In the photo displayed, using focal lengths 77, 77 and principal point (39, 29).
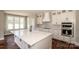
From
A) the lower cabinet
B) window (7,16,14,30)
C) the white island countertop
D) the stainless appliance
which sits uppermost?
window (7,16,14,30)

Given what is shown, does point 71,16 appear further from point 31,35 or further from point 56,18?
point 31,35

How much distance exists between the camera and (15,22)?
4.27 ft

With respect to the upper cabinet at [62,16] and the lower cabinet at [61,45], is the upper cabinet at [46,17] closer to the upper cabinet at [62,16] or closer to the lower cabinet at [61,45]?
the upper cabinet at [62,16]

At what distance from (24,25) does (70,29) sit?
0.77 meters

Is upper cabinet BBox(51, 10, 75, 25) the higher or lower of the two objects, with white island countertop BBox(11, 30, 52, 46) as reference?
higher

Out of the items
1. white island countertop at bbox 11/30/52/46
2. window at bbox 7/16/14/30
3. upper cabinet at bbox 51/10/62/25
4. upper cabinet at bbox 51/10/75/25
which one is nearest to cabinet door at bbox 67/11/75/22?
upper cabinet at bbox 51/10/75/25

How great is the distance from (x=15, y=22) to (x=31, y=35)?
1.18ft

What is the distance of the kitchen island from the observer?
3.84 feet

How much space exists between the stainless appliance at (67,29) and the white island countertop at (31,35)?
24cm

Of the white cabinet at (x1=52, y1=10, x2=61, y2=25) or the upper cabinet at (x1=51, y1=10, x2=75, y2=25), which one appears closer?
the upper cabinet at (x1=51, y1=10, x2=75, y2=25)

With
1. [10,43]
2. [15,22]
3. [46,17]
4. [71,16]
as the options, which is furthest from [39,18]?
[10,43]

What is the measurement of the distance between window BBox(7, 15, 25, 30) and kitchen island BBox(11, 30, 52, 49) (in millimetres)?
86

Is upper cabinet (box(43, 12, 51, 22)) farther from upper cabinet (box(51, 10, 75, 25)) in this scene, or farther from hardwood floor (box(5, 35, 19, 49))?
hardwood floor (box(5, 35, 19, 49))
